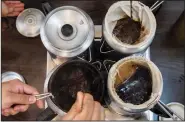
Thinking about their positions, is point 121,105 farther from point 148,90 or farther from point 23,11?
point 23,11

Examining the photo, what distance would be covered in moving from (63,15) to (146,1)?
40 centimetres

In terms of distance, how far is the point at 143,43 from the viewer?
70cm

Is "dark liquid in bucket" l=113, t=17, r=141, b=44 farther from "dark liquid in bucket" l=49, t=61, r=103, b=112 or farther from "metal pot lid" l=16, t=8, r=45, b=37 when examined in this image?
"metal pot lid" l=16, t=8, r=45, b=37

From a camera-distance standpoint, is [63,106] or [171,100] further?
[171,100]

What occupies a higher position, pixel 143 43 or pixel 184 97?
pixel 143 43

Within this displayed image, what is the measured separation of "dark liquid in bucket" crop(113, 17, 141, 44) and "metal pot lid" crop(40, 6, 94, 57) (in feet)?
0.22

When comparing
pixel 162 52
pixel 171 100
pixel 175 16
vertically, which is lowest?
pixel 171 100

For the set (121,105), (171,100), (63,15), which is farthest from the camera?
(171,100)

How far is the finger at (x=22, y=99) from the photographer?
0.71 m

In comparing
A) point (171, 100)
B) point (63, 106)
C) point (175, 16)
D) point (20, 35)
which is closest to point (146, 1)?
point (175, 16)

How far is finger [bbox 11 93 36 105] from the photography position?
0.71 metres

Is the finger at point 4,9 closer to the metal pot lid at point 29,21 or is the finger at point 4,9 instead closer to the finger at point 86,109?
the metal pot lid at point 29,21

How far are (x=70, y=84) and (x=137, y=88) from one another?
0.15 meters

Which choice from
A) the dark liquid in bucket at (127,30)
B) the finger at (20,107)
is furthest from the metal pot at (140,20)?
the finger at (20,107)
